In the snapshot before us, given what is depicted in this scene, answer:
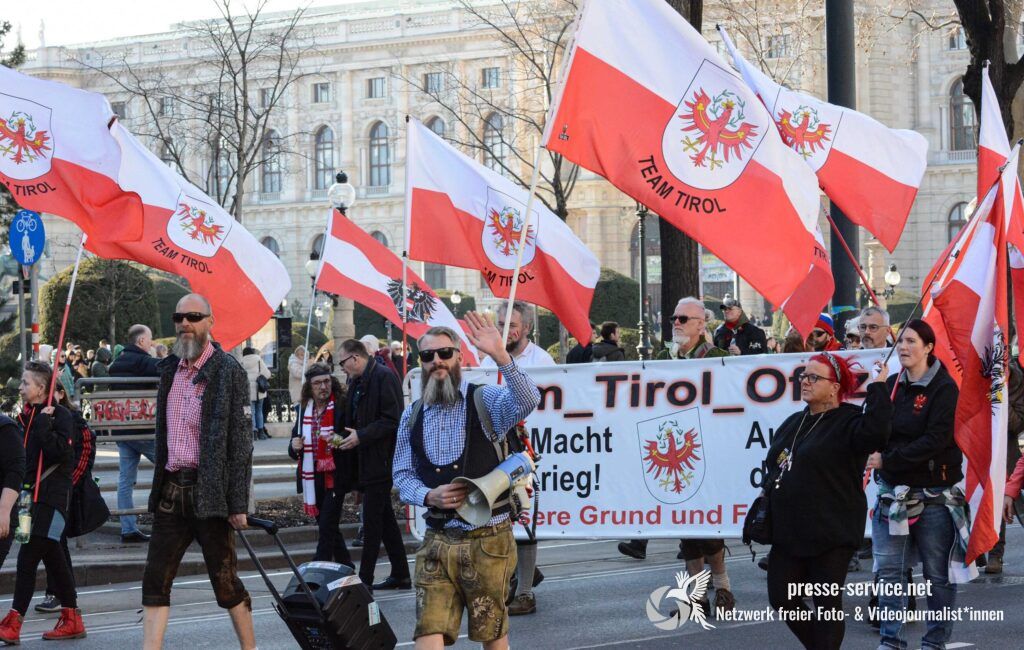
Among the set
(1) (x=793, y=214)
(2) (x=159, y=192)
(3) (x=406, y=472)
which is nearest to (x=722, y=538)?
(1) (x=793, y=214)

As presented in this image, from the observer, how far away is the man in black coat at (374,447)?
1019 centimetres

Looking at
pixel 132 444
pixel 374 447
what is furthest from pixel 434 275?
pixel 374 447

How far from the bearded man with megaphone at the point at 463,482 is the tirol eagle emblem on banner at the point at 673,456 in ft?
11.1

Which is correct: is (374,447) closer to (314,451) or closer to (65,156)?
(314,451)

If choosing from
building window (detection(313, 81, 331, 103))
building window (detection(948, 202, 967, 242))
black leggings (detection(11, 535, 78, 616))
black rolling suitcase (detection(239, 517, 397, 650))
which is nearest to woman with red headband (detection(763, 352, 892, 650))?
black rolling suitcase (detection(239, 517, 397, 650))

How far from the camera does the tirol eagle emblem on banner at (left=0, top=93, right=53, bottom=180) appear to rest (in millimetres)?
10180

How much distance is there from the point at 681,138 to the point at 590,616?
9.52 feet

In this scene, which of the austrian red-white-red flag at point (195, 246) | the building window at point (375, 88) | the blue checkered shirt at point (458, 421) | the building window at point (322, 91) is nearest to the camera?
the blue checkered shirt at point (458, 421)

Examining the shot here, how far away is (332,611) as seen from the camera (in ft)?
21.8

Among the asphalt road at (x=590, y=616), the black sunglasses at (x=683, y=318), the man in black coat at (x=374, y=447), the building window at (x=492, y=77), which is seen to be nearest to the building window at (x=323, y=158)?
the building window at (x=492, y=77)

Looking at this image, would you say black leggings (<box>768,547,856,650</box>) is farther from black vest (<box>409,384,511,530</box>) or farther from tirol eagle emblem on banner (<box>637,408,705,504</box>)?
tirol eagle emblem on banner (<box>637,408,705,504</box>)

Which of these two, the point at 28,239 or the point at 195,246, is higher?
the point at 28,239

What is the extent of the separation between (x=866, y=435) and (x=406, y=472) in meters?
1.97

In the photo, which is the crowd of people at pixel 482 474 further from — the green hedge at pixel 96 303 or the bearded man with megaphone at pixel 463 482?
the green hedge at pixel 96 303
